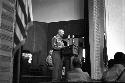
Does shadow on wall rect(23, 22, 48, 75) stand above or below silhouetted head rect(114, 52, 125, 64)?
above

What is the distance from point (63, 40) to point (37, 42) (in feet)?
12.7

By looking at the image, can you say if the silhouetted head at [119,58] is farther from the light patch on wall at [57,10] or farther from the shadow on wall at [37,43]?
the shadow on wall at [37,43]

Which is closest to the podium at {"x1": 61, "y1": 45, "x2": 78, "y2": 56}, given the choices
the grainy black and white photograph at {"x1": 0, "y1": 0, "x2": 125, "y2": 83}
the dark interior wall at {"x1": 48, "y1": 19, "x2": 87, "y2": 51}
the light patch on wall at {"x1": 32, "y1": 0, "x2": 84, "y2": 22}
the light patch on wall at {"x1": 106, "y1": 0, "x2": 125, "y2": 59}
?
the grainy black and white photograph at {"x1": 0, "y1": 0, "x2": 125, "y2": 83}

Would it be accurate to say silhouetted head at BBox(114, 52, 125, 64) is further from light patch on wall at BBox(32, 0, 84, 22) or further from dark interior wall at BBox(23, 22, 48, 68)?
dark interior wall at BBox(23, 22, 48, 68)

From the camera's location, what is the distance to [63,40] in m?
7.28

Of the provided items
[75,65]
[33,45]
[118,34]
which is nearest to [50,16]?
[33,45]

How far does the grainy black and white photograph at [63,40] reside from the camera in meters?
2.99

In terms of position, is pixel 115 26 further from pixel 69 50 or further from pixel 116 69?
pixel 116 69

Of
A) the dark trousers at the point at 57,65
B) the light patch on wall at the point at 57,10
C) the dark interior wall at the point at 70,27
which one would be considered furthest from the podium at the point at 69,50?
the light patch on wall at the point at 57,10

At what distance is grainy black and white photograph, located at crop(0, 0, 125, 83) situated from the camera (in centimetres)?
299

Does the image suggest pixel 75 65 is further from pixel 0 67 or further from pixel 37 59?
pixel 37 59

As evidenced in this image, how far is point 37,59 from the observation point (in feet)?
34.8

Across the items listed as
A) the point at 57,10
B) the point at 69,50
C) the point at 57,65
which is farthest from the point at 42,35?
the point at 69,50

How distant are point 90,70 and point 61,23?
3079mm
